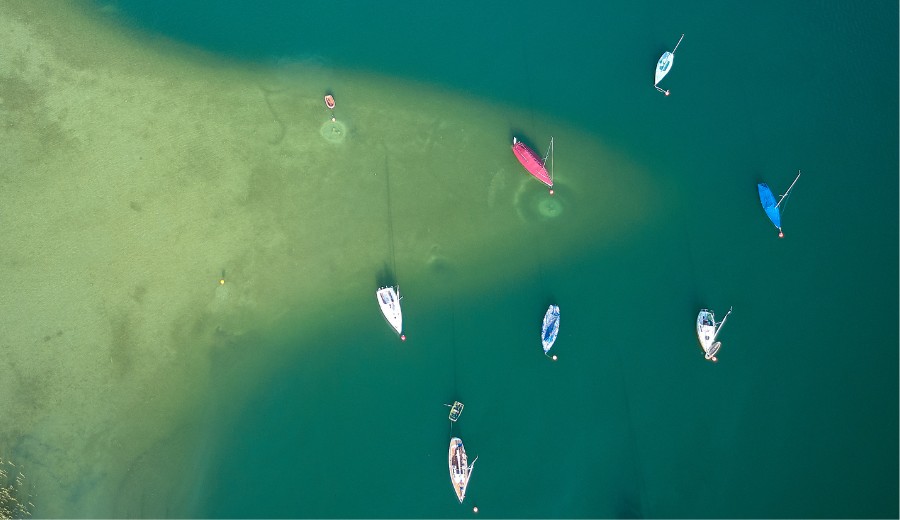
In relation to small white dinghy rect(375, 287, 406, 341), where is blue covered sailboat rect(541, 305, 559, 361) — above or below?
below

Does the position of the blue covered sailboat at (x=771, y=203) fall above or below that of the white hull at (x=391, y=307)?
above

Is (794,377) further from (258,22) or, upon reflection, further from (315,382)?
(258,22)

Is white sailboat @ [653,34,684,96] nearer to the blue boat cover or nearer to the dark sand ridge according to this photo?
the dark sand ridge

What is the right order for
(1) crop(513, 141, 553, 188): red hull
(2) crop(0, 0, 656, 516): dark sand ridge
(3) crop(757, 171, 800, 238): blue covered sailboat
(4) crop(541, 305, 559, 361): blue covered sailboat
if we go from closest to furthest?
(2) crop(0, 0, 656, 516): dark sand ridge
(4) crop(541, 305, 559, 361): blue covered sailboat
(3) crop(757, 171, 800, 238): blue covered sailboat
(1) crop(513, 141, 553, 188): red hull

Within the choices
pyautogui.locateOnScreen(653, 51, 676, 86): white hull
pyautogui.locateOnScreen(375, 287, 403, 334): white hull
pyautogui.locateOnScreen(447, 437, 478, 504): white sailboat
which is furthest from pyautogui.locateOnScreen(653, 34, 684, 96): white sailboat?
pyautogui.locateOnScreen(447, 437, 478, 504): white sailboat

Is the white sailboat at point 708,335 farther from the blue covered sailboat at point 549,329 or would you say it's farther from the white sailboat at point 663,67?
the white sailboat at point 663,67

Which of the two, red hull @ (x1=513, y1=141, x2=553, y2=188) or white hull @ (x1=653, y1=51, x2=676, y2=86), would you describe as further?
white hull @ (x1=653, y1=51, x2=676, y2=86)

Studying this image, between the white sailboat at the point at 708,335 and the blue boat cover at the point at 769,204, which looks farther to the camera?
the blue boat cover at the point at 769,204

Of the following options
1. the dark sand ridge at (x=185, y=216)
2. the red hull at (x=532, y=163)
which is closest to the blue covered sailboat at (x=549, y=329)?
the dark sand ridge at (x=185, y=216)
